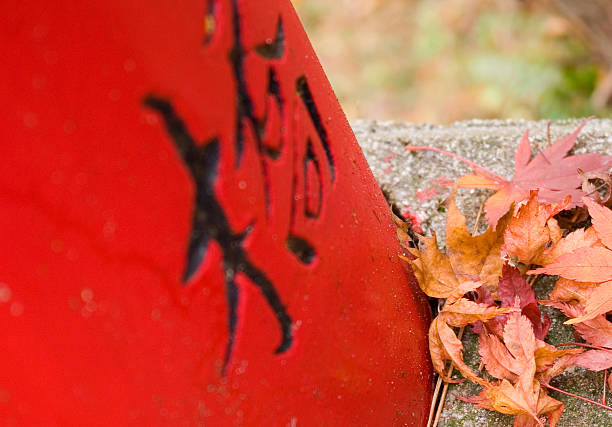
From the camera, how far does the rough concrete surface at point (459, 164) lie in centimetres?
98

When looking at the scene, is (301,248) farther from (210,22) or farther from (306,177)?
(210,22)

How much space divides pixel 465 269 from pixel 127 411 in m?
0.61

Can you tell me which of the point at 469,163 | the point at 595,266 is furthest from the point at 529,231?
the point at 469,163

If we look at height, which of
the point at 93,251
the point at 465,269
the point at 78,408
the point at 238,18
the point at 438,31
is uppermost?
the point at 438,31

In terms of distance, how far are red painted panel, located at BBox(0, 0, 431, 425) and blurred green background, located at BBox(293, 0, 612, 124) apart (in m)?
2.34

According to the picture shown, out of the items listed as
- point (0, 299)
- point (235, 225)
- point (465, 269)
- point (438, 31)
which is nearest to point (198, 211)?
point (235, 225)

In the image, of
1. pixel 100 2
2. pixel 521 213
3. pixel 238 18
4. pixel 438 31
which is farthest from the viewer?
pixel 438 31

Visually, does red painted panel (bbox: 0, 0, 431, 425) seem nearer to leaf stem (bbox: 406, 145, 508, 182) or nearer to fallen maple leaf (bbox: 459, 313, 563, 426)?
fallen maple leaf (bbox: 459, 313, 563, 426)

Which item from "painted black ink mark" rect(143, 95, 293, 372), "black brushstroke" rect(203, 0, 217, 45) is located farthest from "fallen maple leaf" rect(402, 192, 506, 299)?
"black brushstroke" rect(203, 0, 217, 45)

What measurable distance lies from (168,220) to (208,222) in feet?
0.14

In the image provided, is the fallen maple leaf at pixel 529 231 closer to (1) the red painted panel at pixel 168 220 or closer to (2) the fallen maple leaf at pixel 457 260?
(2) the fallen maple leaf at pixel 457 260

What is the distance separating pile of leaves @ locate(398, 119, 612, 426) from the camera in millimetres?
884

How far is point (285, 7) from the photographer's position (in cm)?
72

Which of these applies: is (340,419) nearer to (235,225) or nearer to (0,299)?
(235,225)
